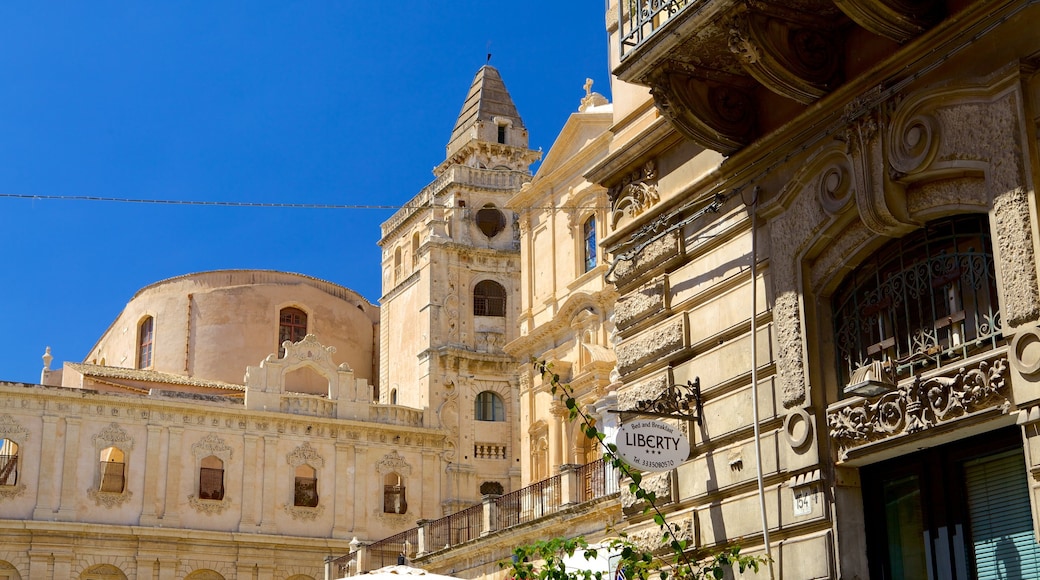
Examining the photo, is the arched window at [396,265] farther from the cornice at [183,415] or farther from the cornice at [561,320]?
the cornice at [561,320]

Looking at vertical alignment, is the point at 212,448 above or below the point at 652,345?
above

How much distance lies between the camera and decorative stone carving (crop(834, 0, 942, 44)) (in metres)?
8.48

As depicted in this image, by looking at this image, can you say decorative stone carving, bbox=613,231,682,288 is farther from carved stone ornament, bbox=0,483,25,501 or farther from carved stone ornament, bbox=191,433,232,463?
carved stone ornament, bbox=191,433,232,463

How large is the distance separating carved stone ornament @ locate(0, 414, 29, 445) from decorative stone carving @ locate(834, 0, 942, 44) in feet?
123

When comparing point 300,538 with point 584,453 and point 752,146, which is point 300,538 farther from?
point 752,146

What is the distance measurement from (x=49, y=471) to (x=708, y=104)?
117 feet

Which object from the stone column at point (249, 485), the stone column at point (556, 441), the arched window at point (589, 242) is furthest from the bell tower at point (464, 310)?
the arched window at point (589, 242)

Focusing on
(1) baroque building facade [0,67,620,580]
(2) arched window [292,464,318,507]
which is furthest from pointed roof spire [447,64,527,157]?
(2) arched window [292,464,318,507]

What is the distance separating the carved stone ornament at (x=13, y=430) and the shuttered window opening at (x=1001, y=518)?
37515 millimetres

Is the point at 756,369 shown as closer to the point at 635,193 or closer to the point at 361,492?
the point at 635,193

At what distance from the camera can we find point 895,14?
849 cm

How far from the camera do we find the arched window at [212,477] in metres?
43.8

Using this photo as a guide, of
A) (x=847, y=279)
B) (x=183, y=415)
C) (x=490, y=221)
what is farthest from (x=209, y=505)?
(x=847, y=279)

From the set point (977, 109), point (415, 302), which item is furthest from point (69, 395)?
point (977, 109)
